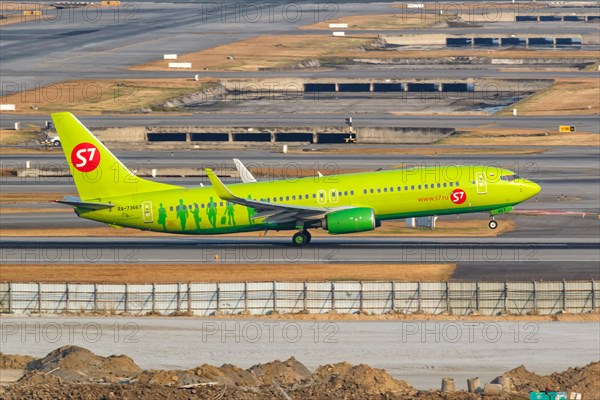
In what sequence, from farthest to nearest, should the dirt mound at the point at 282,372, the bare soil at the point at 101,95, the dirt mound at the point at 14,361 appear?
the bare soil at the point at 101,95 → the dirt mound at the point at 14,361 → the dirt mound at the point at 282,372

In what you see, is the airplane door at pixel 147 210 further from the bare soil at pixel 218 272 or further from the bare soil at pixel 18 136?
the bare soil at pixel 18 136

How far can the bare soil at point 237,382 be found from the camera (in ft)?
161

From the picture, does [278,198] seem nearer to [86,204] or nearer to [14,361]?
[86,204]

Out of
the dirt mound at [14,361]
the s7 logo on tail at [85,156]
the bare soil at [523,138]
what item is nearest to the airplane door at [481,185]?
the s7 logo on tail at [85,156]

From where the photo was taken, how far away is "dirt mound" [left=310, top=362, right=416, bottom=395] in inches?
2006

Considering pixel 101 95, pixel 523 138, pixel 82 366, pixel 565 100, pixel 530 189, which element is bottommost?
pixel 82 366

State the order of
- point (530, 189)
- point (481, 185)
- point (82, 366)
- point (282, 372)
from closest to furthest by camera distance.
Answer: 1. point (282, 372)
2. point (82, 366)
3. point (481, 185)
4. point (530, 189)

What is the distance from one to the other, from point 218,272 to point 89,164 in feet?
39.0

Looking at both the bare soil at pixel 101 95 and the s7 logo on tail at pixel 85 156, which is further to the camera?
the bare soil at pixel 101 95

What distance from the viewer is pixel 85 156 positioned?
273ft

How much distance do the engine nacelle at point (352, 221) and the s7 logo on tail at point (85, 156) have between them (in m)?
15.3

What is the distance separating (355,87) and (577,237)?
329ft

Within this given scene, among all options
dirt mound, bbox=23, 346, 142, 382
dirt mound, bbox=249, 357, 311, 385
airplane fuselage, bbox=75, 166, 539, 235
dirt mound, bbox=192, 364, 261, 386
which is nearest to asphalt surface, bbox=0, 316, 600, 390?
dirt mound, bbox=23, 346, 142, 382

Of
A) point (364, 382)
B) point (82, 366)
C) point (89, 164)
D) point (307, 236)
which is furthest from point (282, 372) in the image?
point (89, 164)
